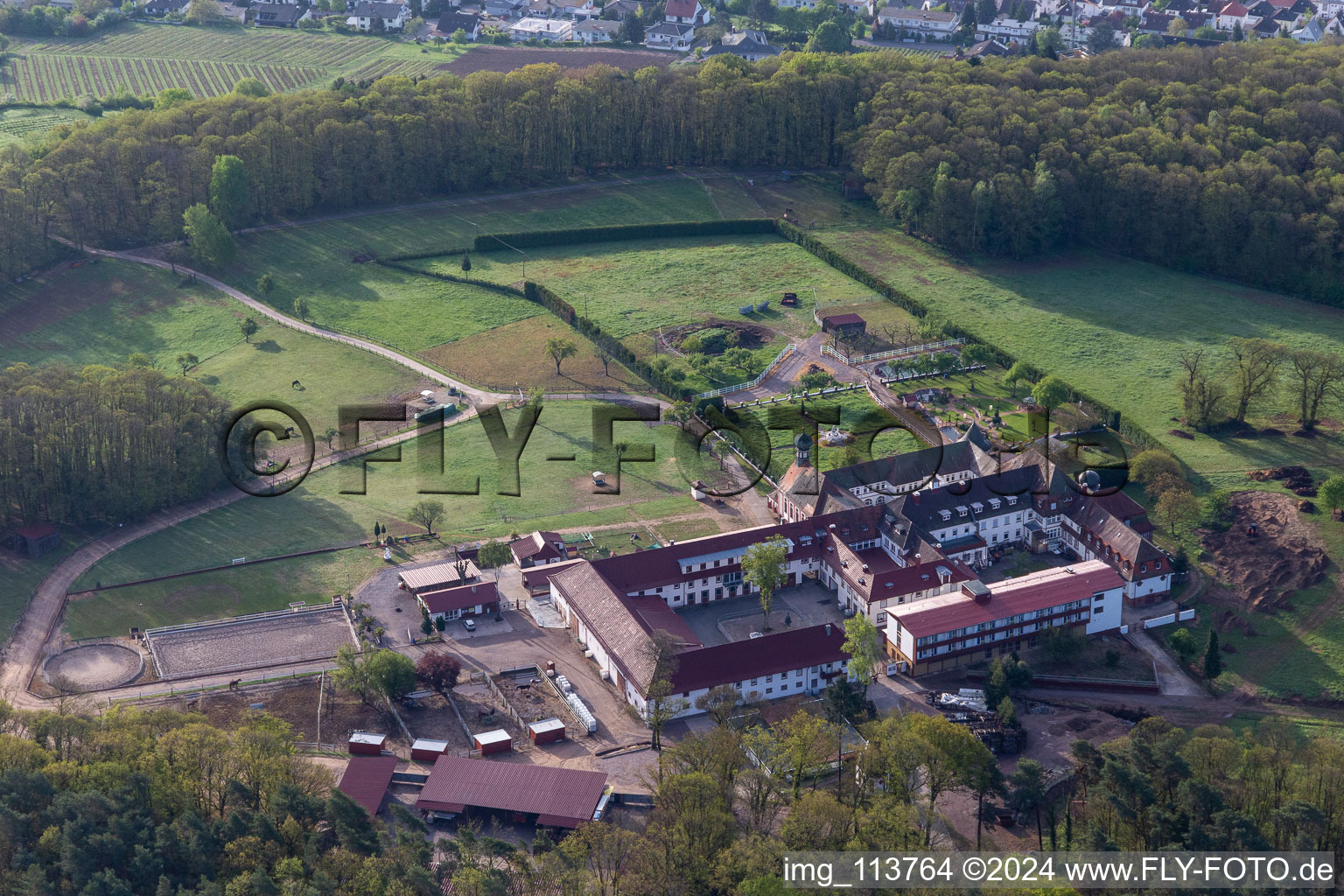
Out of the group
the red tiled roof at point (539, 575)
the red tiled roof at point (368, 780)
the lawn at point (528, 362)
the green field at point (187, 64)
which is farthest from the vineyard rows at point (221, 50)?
the red tiled roof at point (368, 780)

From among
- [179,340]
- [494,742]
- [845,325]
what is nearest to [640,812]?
[494,742]

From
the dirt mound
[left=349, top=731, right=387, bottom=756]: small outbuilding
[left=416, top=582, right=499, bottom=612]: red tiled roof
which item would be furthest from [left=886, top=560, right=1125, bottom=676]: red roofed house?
[left=349, top=731, right=387, bottom=756]: small outbuilding

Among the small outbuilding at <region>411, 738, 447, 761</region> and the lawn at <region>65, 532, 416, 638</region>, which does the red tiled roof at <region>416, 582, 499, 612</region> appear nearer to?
the lawn at <region>65, 532, 416, 638</region>

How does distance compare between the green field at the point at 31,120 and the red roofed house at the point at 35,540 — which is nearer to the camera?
the red roofed house at the point at 35,540

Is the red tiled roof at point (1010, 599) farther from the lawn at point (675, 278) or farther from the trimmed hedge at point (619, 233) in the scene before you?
the trimmed hedge at point (619, 233)

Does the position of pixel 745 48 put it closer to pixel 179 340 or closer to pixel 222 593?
pixel 179 340

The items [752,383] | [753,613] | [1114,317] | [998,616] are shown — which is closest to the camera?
[998,616]

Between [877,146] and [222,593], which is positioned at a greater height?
[877,146]
